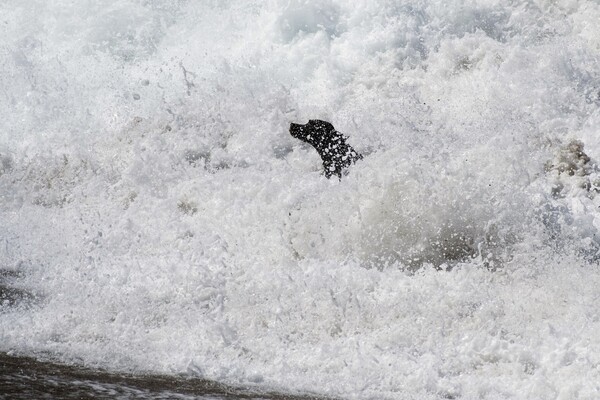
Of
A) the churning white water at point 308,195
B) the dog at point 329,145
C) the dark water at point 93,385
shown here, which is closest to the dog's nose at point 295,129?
the dog at point 329,145

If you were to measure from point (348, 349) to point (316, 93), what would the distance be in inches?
289

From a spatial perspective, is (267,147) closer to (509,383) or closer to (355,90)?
(355,90)

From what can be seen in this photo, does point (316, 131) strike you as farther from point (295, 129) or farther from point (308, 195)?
point (308, 195)

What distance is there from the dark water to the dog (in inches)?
184

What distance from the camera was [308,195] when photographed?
9164 millimetres

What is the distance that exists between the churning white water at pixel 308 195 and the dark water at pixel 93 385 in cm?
27

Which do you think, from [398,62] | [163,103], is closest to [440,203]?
[398,62]

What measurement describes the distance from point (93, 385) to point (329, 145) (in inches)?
226

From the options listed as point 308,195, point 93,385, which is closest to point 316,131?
point 308,195

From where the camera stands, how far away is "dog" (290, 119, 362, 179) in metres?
9.46

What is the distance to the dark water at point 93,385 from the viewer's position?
421 centimetres

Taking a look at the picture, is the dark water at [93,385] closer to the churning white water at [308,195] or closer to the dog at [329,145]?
the churning white water at [308,195]

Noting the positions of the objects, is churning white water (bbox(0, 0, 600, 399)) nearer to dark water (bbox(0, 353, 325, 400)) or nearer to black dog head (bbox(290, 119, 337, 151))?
dark water (bbox(0, 353, 325, 400))

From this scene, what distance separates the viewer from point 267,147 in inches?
450
